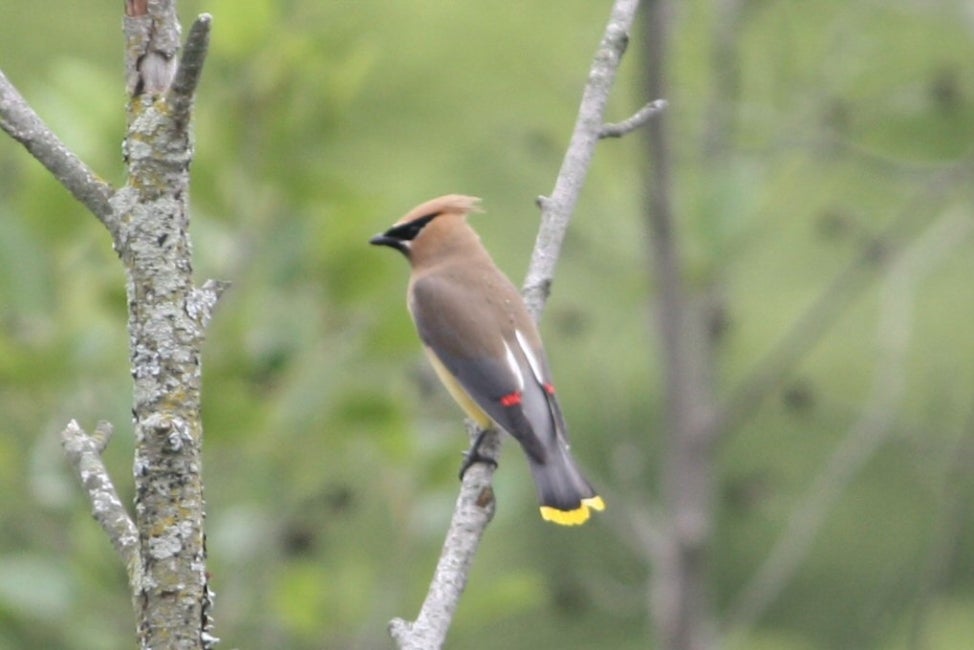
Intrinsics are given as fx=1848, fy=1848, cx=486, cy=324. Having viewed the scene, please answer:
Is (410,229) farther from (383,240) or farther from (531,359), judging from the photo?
(531,359)

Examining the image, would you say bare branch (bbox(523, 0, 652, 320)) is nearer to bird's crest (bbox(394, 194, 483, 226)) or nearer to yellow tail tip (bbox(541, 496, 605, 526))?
yellow tail tip (bbox(541, 496, 605, 526))

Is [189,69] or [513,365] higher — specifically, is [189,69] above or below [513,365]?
below

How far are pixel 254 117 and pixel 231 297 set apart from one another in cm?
40

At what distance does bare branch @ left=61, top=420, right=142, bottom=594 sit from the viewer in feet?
6.33

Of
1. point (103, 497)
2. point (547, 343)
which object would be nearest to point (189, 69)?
point (103, 497)

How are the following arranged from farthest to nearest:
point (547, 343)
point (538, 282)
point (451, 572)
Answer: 1. point (547, 343)
2. point (538, 282)
3. point (451, 572)

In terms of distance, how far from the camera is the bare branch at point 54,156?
6.40 ft

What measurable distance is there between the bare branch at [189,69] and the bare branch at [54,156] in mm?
120

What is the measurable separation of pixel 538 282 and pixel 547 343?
3620 mm

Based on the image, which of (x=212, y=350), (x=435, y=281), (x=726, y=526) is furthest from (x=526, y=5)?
(x=212, y=350)

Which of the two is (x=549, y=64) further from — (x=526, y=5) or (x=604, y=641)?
(x=604, y=641)

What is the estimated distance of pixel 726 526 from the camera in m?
6.91

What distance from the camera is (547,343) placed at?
6773 mm

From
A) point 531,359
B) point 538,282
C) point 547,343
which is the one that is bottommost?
point 538,282
